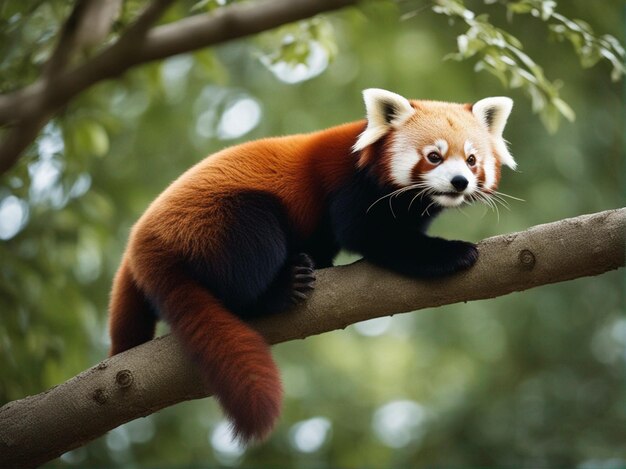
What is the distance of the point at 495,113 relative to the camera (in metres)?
3.95

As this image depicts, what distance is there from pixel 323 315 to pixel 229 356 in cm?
42

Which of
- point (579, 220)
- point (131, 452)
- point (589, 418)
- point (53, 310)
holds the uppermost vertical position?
point (579, 220)

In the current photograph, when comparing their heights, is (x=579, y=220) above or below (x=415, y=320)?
above

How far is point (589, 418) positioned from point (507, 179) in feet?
9.01

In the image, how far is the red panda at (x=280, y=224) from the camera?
3.25m

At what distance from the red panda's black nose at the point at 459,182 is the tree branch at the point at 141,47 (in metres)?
1.64

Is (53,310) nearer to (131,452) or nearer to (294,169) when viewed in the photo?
(294,169)

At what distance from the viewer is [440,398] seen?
8.72m

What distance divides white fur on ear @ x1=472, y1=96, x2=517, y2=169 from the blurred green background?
6.13ft

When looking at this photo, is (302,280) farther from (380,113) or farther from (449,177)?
(380,113)

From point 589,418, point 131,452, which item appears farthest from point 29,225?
point 589,418

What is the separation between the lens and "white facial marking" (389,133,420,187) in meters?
3.62

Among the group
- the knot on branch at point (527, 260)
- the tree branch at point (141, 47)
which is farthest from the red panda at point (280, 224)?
the tree branch at point (141, 47)

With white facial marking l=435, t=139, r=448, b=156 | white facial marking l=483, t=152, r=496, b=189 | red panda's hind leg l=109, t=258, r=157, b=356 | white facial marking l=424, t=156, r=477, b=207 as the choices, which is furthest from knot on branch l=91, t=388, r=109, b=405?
white facial marking l=483, t=152, r=496, b=189
